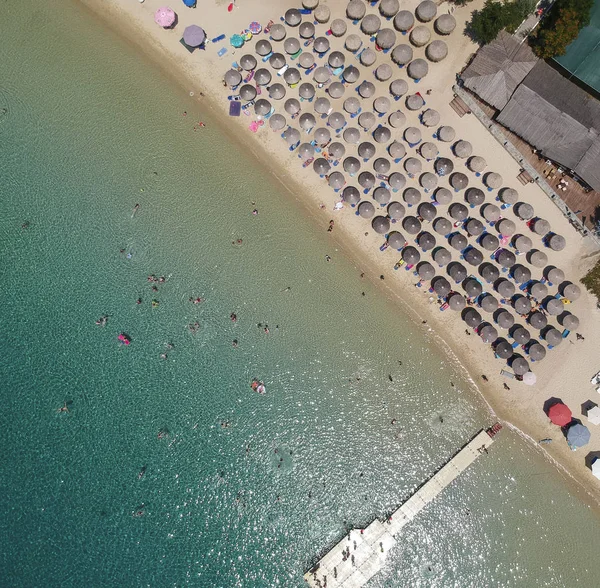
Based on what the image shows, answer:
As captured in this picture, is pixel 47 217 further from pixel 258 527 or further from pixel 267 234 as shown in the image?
pixel 258 527

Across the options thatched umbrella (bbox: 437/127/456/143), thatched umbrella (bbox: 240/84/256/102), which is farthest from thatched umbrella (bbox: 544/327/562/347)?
thatched umbrella (bbox: 240/84/256/102)

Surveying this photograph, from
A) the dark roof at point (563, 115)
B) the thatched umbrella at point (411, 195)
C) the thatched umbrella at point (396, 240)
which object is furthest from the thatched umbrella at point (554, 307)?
the thatched umbrella at point (411, 195)

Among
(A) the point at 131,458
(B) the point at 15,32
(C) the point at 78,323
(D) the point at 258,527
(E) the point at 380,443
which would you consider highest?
(B) the point at 15,32

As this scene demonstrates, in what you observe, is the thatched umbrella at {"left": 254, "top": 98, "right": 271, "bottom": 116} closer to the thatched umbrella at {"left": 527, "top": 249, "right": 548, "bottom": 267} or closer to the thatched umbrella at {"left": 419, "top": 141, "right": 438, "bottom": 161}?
the thatched umbrella at {"left": 419, "top": 141, "right": 438, "bottom": 161}

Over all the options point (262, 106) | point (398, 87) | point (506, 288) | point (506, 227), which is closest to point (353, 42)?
point (398, 87)

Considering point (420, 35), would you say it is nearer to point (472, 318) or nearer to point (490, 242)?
point (490, 242)

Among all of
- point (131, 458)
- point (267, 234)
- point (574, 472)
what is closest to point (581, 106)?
point (267, 234)
